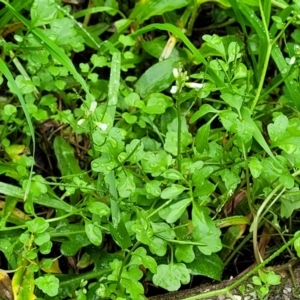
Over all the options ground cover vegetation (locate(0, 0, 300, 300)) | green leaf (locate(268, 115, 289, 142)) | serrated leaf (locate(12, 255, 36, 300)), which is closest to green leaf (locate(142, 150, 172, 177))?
ground cover vegetation (locate(0, 0, 300, 300))

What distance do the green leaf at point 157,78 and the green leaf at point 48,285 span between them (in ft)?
2.01

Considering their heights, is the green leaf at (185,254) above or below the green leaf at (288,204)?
below

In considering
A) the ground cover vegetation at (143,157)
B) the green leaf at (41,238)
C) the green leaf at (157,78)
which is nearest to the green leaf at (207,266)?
the ground cover vegetation at (143,157)

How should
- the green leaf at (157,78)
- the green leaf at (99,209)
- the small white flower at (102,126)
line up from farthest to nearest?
the green leaf at (157,78), the green leaf at (99,209), the small white flower at (102,126)

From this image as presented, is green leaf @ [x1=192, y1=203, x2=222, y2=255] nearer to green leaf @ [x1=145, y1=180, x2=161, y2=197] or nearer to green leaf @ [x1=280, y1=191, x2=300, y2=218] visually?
green leaf @ [x1=145, y1=180, x2=161, y2=197]

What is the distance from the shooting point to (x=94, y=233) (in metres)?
1.33

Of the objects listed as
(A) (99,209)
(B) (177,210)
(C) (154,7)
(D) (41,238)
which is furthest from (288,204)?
(C) (154,7)

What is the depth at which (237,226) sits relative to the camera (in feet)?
4.91

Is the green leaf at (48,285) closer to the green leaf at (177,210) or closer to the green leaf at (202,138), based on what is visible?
the green leaf at (177,210)

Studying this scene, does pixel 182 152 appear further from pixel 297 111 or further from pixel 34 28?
pixel 34 28

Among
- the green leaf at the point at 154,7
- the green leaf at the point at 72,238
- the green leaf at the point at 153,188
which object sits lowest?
the green leaf at the point at 72,238

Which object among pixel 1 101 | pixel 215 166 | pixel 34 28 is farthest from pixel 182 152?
pixel 1 101

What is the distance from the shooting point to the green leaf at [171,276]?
4.27 ft

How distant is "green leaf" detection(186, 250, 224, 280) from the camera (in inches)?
56.3
